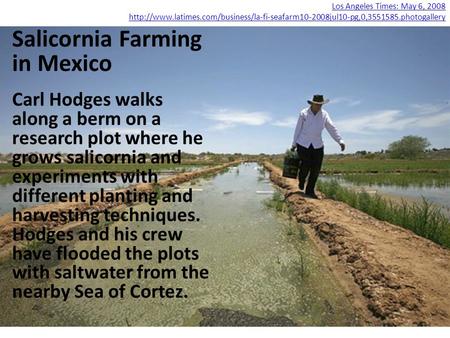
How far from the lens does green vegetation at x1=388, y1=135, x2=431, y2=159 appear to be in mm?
50438

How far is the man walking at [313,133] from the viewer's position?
17.7 feet

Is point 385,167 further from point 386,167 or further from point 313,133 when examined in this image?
point 313,133

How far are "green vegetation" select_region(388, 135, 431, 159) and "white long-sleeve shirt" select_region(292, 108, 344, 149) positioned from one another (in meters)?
51.3

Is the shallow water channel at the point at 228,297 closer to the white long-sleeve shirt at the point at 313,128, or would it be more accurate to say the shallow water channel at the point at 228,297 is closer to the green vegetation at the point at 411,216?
the green vegetation at the point at 411,216

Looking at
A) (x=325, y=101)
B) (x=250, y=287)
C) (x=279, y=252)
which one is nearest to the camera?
(x=250, y=287)

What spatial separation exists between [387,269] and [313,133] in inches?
129

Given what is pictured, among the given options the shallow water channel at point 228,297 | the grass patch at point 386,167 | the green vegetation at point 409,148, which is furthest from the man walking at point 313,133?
the green vegetation at point 409,148

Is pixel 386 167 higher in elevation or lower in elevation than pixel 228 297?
higher

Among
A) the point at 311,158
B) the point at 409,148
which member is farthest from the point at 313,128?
the point at 409,148

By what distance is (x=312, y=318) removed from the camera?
7.16 ft

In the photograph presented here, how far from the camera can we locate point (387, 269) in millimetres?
A: 2441

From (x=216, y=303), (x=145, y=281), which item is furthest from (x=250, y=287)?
(x=145, y=281)

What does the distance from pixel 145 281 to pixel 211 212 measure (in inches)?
118

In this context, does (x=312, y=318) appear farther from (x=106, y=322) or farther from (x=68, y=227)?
(x=68, y=227)
